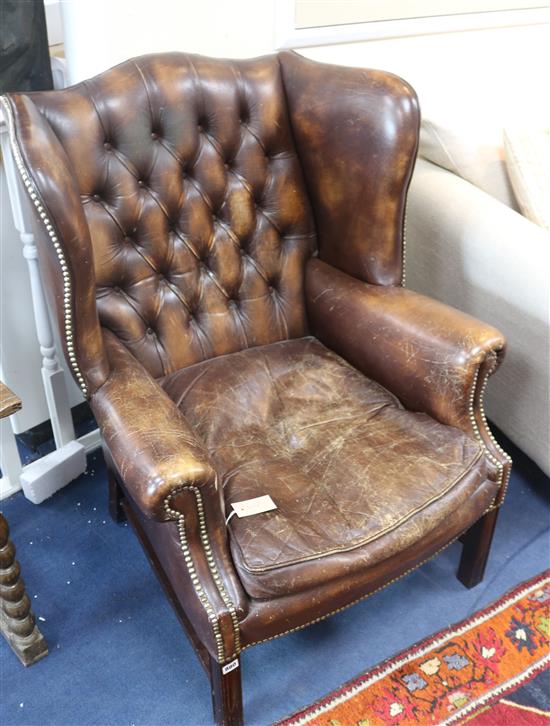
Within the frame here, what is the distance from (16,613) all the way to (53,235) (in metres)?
0.75

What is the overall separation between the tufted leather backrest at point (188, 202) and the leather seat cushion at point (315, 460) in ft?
0.40

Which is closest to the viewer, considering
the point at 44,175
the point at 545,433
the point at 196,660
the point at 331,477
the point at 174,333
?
the point at 44,175

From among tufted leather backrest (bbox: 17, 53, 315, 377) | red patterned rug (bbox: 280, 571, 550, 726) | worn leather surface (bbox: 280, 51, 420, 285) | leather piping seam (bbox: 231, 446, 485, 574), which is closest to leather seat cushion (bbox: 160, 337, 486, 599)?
leather piping seam (bbox: 231, 446, 485, 574)

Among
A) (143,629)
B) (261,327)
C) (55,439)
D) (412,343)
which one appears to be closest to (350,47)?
(261,327)

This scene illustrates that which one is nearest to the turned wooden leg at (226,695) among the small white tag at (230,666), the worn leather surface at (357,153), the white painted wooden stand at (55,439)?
the small white tag at (230,666)

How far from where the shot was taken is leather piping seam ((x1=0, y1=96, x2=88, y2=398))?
115cm

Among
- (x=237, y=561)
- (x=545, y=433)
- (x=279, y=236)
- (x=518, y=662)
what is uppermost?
(x=279, y=236)

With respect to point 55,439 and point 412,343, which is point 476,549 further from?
point 55,439

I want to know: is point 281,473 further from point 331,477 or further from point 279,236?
point 279,236

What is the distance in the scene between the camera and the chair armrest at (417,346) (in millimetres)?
1375

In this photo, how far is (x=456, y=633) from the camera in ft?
4.98

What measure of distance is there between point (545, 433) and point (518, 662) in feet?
1.72

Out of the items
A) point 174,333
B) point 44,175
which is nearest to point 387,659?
point 174,333

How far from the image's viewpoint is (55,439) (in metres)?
1.88
